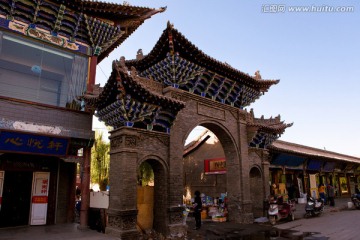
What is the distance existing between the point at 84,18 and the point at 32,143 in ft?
16.7

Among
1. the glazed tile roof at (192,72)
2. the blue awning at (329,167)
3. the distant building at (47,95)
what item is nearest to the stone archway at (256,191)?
the glazed tile roof at (192,72)

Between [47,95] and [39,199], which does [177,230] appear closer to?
[39,199]

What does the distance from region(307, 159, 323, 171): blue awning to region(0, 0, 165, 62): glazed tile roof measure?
1564 centimetres

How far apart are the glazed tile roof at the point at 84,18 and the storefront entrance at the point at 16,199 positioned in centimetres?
563

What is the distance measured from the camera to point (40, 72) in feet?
35.9

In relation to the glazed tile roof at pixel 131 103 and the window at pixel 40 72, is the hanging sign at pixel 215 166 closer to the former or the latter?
the glazed tile roof at pixel 131 103

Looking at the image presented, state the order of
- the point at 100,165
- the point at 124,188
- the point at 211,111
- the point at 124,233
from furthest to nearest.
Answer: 1. the point at 100,165
2. the point at 211,111
3. the point at 124,188
4. the point at 124,233

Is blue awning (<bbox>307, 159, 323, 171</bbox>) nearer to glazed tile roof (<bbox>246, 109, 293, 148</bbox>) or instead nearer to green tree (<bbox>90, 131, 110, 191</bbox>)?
glazed tile roof (<bbox>246, 109, 293, 148</bbox>)

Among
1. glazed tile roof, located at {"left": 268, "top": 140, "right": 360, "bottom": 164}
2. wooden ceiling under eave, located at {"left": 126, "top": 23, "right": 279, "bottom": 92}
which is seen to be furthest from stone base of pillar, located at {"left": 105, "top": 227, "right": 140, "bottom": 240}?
glazed tile roof, located at {"left": 268, "top": 140, "right": 360, "bottom": 164}

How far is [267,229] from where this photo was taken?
11289 mm

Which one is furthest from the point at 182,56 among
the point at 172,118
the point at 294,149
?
the point at 294,149

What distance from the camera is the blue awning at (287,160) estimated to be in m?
17.6

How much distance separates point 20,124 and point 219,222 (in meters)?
9.33

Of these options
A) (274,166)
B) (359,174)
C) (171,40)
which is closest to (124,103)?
(171,40)
